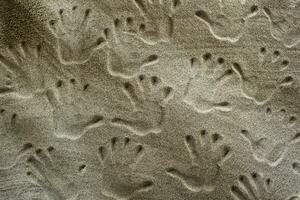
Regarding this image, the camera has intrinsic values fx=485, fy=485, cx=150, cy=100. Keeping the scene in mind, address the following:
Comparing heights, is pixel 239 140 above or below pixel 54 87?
below

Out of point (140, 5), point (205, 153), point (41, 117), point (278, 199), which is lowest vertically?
point (278, 199)

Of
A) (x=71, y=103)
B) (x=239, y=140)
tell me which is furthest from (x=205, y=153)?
(x=71, y=103)

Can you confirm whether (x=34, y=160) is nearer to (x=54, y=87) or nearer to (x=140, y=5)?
(x=54, y=87)

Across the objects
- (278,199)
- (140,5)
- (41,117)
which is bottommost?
(278,199)

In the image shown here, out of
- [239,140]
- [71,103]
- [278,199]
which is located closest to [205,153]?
[239,140]

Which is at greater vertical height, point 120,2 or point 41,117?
point 120,2

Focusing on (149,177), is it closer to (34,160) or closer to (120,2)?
(34,160)
